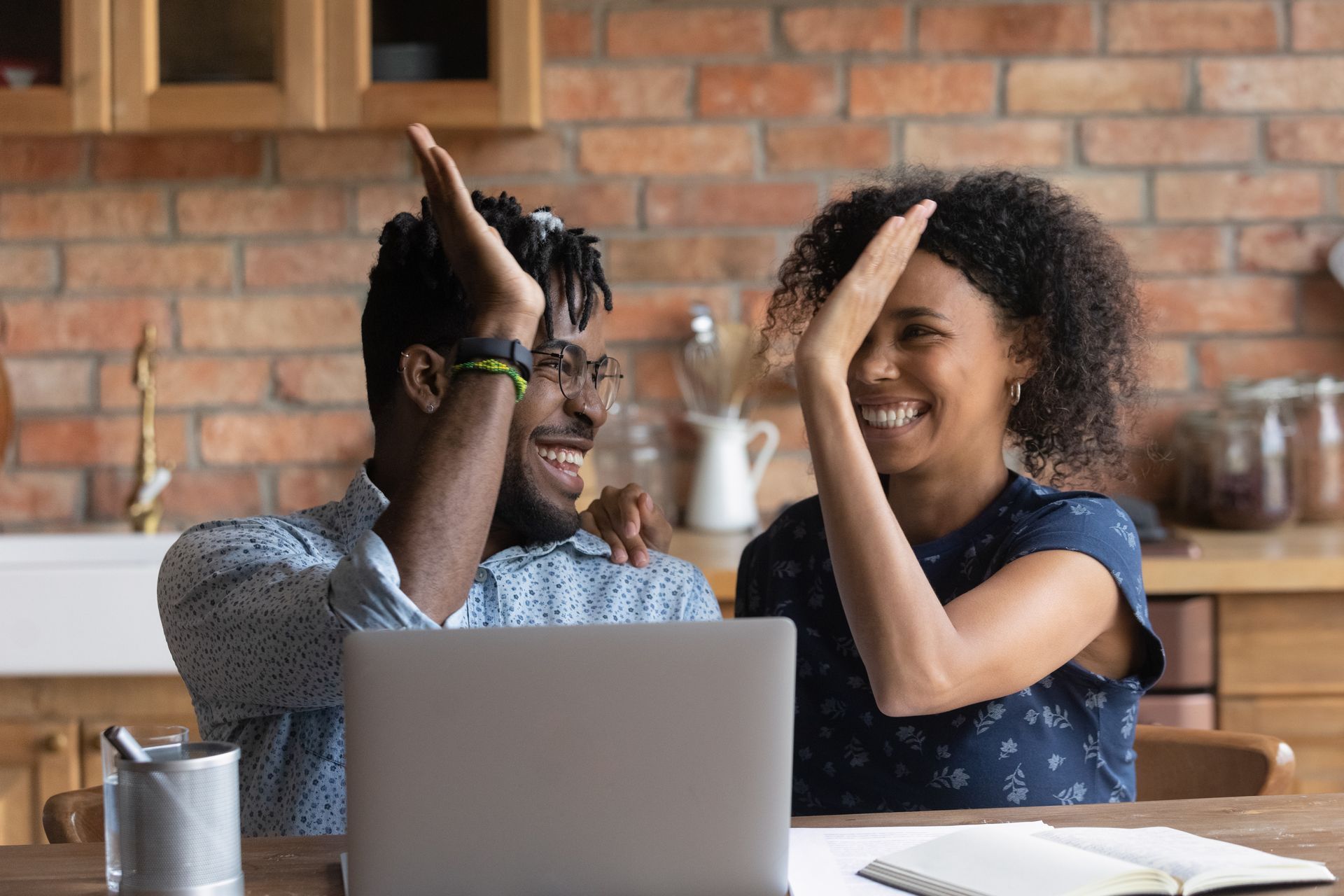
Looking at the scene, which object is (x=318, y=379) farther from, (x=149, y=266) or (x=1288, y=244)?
(x=1288, y=244)

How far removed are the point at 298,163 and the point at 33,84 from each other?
44 cm

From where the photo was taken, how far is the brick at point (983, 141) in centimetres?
245

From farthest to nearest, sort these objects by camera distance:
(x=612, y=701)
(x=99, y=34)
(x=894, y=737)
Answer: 1. (x=99, y=34)
2. (x=894, y=737)
3. (x=612, y=701)

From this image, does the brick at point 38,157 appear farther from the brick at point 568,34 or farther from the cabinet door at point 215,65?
the brick at point 568,34

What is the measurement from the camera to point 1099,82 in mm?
2438

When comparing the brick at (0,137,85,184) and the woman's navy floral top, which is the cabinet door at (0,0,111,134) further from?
the woman's navy floral top

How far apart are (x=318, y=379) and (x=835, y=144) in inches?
40.4

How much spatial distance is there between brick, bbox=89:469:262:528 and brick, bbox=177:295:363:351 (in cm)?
24

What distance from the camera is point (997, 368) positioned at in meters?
1.37

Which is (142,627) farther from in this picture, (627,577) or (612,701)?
(612,701)

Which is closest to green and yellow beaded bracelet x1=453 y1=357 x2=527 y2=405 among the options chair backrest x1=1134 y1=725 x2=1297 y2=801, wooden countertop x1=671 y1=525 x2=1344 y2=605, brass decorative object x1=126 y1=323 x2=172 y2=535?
chair backrest x1=1134 y1=725 x2=1297 y2=801

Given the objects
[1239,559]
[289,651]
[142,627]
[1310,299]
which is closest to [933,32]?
[1310,299]

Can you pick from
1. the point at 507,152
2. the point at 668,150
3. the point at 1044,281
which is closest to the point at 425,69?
the point at 507,152

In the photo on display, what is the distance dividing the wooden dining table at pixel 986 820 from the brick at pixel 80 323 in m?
1.66
